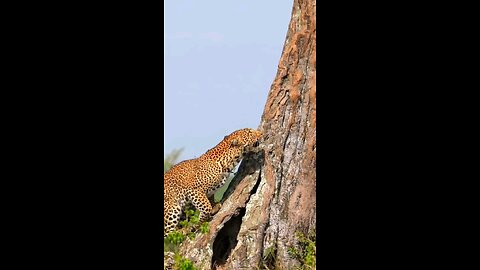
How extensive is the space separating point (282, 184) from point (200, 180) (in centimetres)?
113

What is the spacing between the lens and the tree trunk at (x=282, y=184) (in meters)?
6.03

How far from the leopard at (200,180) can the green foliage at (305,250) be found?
3.38 ft

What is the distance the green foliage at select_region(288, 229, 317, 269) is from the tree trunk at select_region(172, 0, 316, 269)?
0.03 meters

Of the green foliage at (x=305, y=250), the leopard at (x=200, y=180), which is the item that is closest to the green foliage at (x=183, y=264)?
the green foliage at (x=305, y=250)

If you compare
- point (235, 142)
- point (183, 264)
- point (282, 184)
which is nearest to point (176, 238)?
point (183, 264)

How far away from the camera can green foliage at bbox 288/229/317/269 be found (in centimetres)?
591

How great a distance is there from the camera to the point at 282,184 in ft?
20.2
